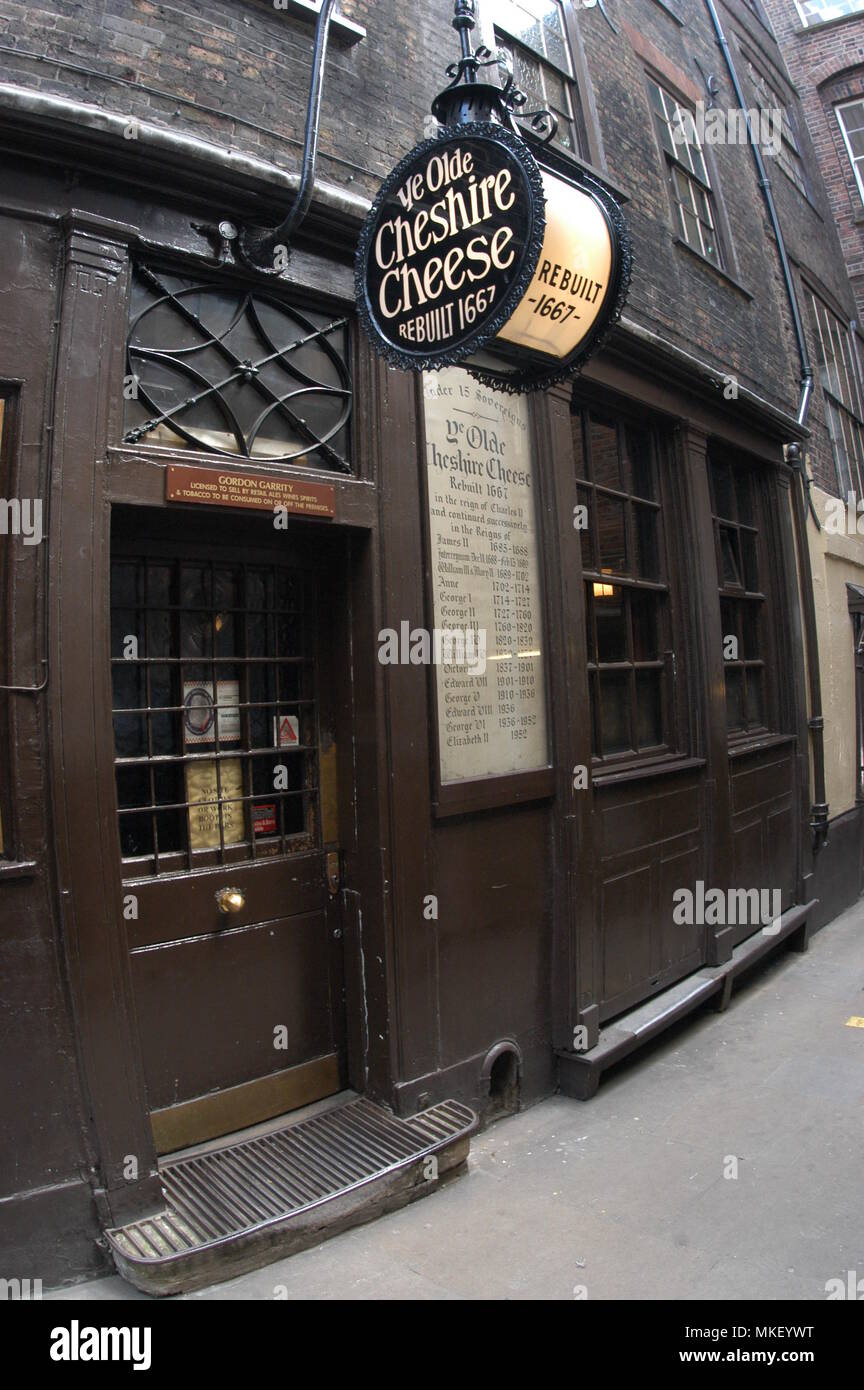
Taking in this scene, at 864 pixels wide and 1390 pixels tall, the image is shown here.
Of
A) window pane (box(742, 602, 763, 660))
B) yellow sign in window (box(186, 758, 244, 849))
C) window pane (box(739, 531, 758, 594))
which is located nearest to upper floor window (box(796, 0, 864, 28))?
window pane (box(739, 531, 758, 594))

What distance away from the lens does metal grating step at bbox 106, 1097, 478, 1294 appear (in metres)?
3.20

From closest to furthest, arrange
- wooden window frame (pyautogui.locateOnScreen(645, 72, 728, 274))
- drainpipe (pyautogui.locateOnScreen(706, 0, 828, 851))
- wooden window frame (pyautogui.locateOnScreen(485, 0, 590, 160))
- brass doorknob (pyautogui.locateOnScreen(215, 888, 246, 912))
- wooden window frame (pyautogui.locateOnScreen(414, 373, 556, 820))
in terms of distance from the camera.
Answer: brass doorknob (pyautogui.locateOnScreen(215, 888, 246, 912)), wooden window frame (pyautogui.locateOnScreen(414, 373, 556, 820)), wooden window frame (pyautogui.locateOnScreen(485, 0, 590, 160)), wooden window frame (pyautogui.locateOnScreen(645, 72, 728, 274)), drainpipe (pyautogui.locateOnScreen(706, 0, 828, 851))

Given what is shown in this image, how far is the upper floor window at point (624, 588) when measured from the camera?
6094 millimetres

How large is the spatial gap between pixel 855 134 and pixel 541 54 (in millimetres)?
10357

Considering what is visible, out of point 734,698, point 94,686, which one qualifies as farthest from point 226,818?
point 734,698

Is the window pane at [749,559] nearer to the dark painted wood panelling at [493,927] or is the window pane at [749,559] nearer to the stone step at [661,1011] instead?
the stone step at [661,1011]

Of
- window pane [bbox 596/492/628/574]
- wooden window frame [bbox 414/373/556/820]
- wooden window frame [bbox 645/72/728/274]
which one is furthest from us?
wooden window frame [bbox 645/72/728/274]

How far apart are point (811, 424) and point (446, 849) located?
25.8ft

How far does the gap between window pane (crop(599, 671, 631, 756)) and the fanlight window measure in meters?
2.70

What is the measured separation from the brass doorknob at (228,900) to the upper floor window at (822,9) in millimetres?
16296

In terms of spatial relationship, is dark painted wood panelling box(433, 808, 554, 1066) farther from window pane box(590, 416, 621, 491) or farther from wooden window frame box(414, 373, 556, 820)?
window pane box(590, 416, 621, 491)
